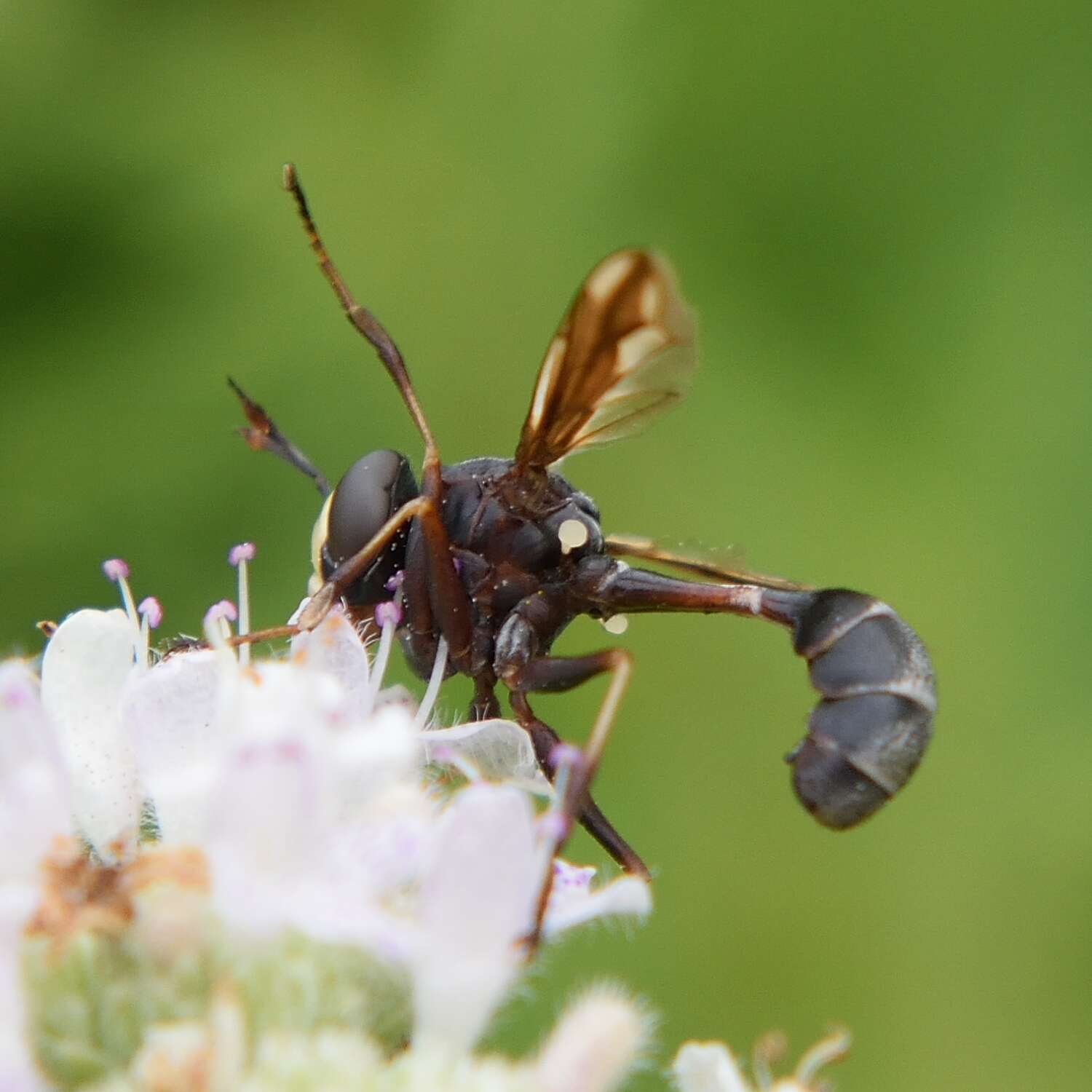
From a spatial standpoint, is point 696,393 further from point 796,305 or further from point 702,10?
point 702,10

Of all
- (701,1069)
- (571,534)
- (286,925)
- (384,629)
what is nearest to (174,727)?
(286,925)

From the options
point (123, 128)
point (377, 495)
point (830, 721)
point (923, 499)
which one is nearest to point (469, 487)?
point (377, 495)

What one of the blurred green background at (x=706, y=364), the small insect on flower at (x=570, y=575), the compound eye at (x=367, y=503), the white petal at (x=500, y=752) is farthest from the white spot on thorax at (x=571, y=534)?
the blurred green background at (x=706, y=364)

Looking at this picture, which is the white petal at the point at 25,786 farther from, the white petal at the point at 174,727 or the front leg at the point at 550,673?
the front leg at the point at 550,673

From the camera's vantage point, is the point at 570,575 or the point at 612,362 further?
the point at 570,575

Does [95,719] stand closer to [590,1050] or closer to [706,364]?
[590,1050]
